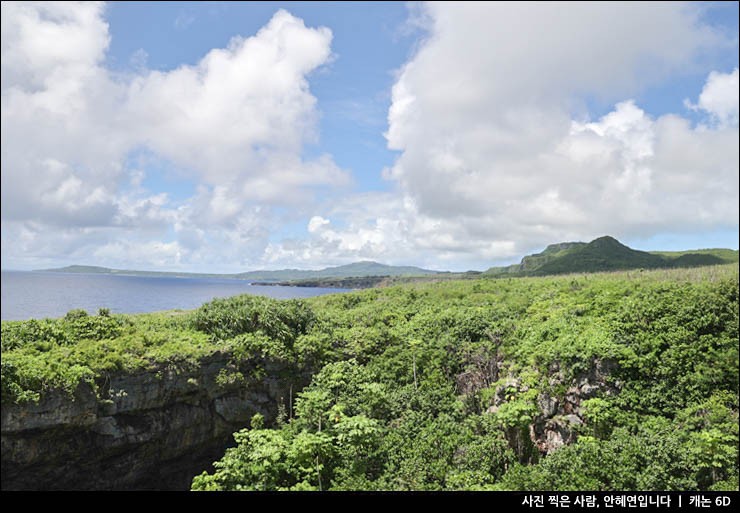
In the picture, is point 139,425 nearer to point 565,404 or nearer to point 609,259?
point 565,404

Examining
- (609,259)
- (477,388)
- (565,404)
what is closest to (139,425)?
(477,388)

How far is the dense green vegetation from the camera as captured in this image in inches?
465

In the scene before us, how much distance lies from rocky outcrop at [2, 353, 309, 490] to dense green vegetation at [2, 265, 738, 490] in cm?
74

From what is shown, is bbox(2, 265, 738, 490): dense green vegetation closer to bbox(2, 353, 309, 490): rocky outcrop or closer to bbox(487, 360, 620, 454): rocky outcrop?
bbox(487, 360, 620, 454): rocky outcrop

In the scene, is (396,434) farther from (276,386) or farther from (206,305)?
(206,305)

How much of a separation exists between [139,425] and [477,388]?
48.1 ft

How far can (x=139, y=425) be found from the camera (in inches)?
613

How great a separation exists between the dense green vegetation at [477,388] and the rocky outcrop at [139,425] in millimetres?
743

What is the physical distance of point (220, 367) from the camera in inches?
696

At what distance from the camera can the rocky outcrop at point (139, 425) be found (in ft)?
43.7

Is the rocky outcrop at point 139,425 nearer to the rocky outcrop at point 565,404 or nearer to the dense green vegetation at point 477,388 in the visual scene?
the dense green vegetation at point 477,388

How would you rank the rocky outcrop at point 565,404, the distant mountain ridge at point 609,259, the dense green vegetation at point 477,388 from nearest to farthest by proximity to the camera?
the dense green vegetation at point 477,388
the rocky outcrop at point 565,404
the distant mountain ridge at point 609,259

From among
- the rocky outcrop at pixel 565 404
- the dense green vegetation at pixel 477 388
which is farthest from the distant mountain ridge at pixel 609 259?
the rocky outcrop at pixel 565 404
